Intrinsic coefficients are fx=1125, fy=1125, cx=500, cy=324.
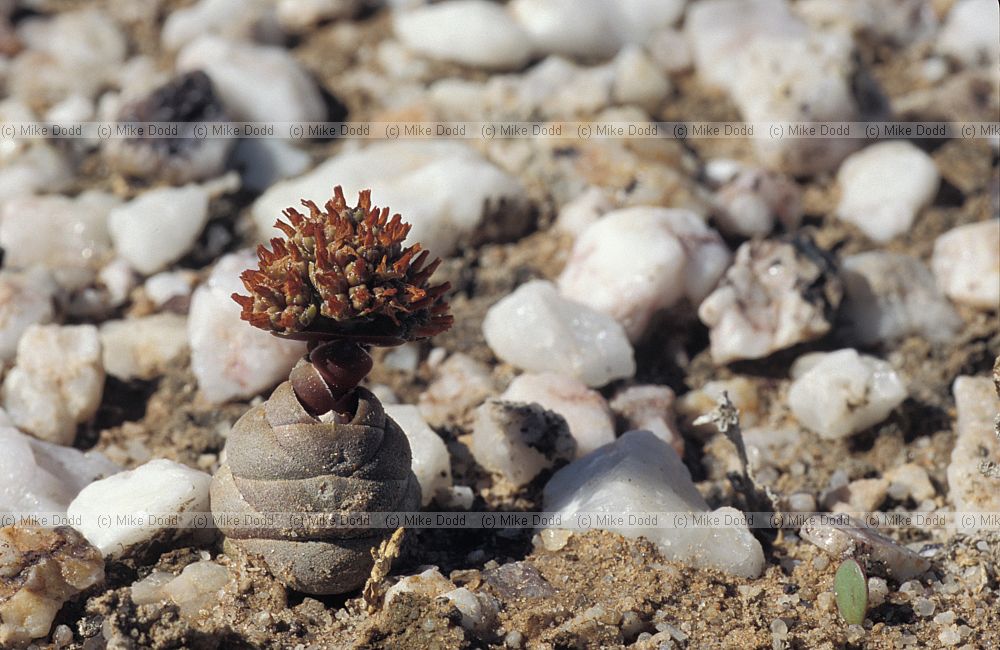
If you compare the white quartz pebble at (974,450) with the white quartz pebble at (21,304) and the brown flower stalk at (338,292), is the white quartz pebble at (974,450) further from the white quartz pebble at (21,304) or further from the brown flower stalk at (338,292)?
the white quartz pebble at (21,304)

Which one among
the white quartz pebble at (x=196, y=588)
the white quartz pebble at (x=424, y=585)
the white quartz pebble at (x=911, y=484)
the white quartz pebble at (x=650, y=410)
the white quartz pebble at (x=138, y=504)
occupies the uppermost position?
the white quartz pebble at (x=138, y=504)

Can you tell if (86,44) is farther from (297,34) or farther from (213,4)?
(297,34)

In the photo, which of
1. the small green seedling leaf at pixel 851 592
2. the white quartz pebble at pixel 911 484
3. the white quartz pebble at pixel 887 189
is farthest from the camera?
the white quartz pebble at pixel 887 189

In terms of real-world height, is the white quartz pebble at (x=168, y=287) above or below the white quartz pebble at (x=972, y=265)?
below

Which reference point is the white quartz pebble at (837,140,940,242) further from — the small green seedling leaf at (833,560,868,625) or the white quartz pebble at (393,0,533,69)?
the small green seedling leaf at (833,560,868,625)

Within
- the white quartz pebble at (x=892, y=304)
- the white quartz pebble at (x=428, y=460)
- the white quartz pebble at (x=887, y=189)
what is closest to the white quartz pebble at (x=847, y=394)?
the white quartz pebble at (x=892, y=304)

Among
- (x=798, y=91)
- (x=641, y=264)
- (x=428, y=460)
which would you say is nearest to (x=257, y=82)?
(x=641, y=264)

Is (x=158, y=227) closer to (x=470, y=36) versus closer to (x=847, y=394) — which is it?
(x=470, y=36)
